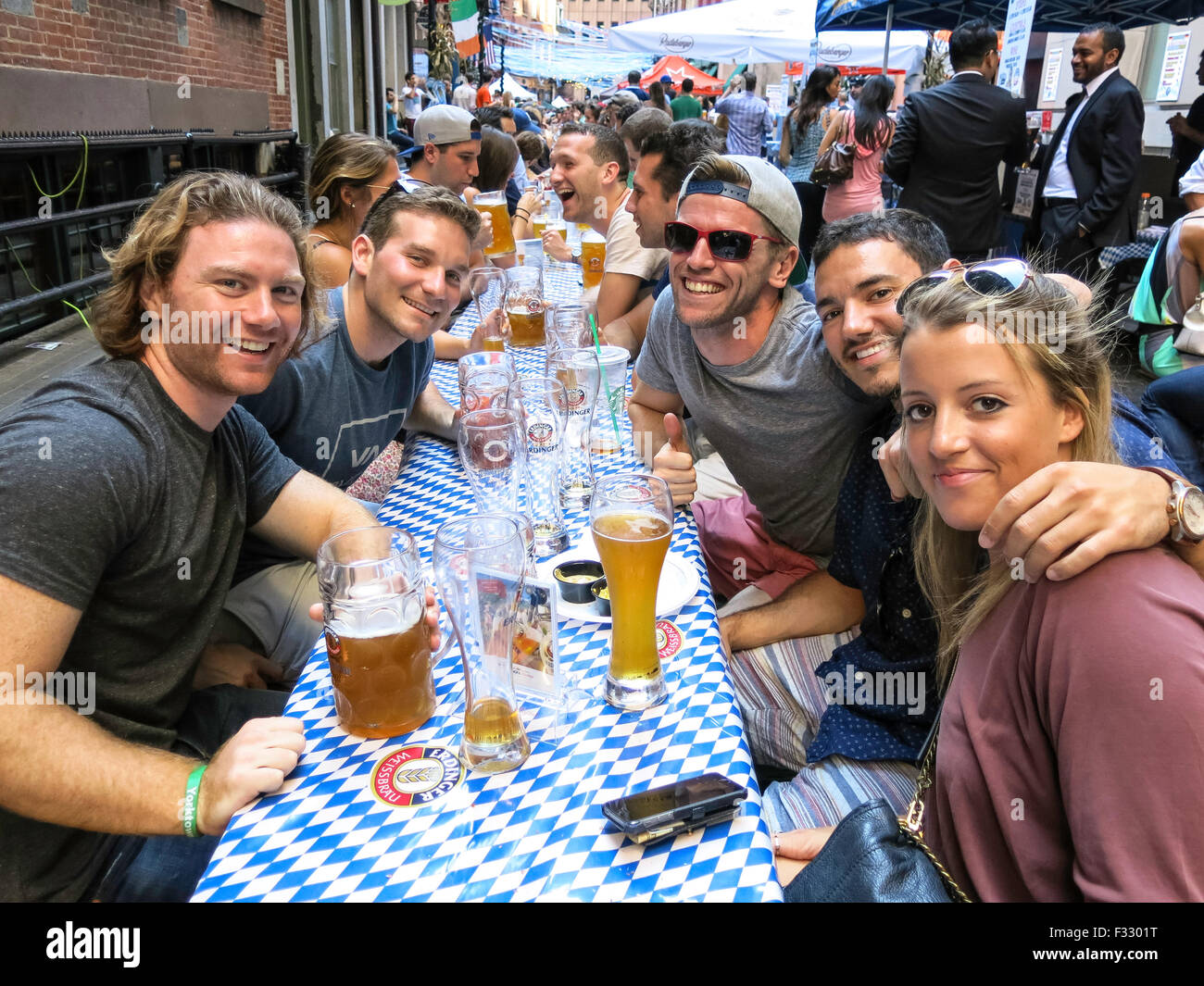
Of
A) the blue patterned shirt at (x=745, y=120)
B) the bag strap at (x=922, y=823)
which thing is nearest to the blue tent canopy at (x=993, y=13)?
the blue patterned shirt at (x=745, y=120)

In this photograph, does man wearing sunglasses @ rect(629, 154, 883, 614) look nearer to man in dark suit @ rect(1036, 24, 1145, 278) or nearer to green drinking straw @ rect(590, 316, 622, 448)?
green drinking straw @ rect(590, 316, 622, 448)

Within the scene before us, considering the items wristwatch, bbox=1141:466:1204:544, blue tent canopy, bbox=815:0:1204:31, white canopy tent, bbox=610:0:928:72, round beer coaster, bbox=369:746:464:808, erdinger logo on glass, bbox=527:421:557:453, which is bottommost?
round beer coaster, bbox=369:746:464:808

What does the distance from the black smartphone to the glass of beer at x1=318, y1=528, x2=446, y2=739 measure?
0.39 m

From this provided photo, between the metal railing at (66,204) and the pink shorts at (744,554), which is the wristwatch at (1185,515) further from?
the metal railing at (66,204)

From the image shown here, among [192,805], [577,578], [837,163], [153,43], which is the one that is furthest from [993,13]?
[192,805]

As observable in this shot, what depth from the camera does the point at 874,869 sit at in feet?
3.87

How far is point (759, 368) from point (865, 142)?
5.38 metres

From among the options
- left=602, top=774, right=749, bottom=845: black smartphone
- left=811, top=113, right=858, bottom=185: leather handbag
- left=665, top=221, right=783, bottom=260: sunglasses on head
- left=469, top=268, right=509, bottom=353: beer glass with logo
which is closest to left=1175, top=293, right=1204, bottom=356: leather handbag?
left=665, top=221, right=783, bottom=260: sunglasses on head

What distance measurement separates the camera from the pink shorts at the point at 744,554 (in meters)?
2.68

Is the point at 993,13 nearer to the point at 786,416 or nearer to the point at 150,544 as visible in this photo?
the point at 786,416

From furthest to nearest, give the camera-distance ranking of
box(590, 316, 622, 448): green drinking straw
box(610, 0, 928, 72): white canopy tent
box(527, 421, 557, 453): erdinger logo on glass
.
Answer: box(610, 0, 928, 72): white canopy tent, box(590, 316, 622, 448): green drinking straw, box(527, 421, 557, 453): erdinger logo on glass

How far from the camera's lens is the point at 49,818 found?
126 centimetres

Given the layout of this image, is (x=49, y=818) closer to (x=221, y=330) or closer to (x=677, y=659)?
(x=221, y=330)

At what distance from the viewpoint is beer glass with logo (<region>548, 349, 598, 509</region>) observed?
238cm
